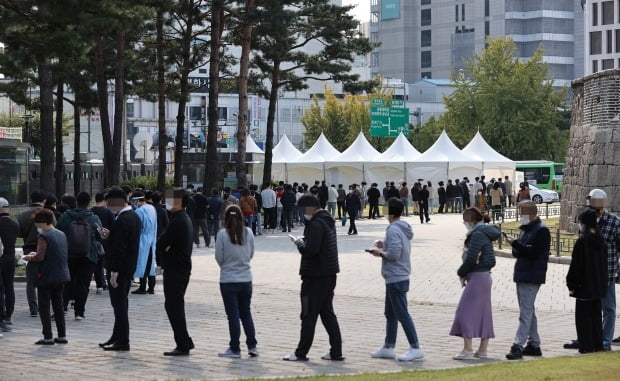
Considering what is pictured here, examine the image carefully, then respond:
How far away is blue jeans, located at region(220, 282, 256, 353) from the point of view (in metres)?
11.7

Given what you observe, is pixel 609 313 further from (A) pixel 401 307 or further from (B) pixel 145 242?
(B) pixel 145 242

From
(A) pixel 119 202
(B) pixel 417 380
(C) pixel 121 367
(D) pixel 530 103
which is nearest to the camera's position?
(B) pixel 417 380

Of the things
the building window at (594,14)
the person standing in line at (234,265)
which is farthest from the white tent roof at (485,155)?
the person standing in line at (234,265)

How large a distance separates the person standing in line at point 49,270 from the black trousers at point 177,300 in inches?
60.5

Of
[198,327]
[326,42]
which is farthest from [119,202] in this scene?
[326,42]

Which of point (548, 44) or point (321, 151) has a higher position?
point (548, 44)

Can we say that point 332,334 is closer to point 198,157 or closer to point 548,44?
point 198,157

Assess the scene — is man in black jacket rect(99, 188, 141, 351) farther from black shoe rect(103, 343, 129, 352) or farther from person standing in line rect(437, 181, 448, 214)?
person standing in line rect(437, 181, 448, 214)

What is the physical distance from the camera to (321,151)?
189ft

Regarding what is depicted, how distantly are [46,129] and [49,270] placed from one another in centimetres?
1779

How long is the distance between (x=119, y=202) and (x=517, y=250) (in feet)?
16.3

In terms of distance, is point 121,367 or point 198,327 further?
point 198,327

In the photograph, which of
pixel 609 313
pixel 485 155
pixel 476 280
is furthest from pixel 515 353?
pixel 485 155

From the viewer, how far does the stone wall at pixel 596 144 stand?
96.8ft
